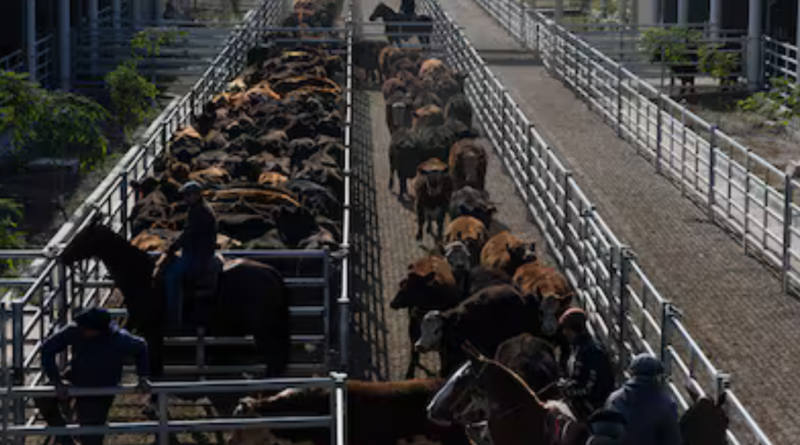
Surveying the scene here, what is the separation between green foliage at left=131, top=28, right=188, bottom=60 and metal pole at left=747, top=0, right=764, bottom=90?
48.0 ft

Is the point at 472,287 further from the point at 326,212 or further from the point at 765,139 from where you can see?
the point at 765,139

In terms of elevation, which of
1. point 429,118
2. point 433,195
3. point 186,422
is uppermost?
point 429,118

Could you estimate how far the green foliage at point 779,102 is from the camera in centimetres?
2562

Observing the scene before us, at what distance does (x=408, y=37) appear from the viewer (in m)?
44.5

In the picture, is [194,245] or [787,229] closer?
[194,245]

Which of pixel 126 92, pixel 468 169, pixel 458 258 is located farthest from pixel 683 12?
pixel 458 258

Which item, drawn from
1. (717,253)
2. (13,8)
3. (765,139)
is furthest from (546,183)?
(13,8)

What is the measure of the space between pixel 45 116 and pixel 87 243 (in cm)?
914

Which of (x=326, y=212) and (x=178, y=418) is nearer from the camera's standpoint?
(x=178, y=418)

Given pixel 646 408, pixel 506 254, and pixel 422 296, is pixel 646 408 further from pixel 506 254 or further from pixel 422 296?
pixel 506 254

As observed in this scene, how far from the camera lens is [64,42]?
117 ft

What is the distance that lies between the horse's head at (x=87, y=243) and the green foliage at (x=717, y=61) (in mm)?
24624

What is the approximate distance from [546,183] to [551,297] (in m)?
7.12

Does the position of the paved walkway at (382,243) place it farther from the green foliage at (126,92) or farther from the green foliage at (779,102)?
the green foliage at (779,102)
